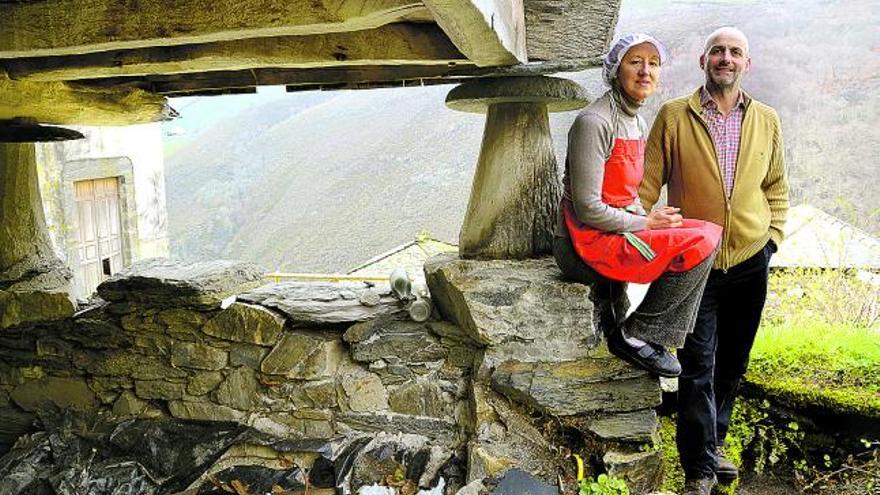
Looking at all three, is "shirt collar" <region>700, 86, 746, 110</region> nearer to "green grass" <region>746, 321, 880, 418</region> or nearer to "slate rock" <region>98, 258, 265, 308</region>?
"green grass" <region>746, 321, 880, 418</region>

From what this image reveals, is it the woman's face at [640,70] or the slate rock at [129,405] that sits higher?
the woman's face at [640,70]

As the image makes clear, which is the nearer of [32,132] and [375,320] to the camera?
[375,320]

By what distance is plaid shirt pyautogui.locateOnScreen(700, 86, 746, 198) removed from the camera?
8.02 feet

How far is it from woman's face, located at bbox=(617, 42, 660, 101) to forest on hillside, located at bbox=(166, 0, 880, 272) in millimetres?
6199

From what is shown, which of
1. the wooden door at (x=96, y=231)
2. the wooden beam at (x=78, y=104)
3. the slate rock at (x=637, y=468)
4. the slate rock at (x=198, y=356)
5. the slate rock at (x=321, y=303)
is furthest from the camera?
the wooden door at (x=96, y=231)

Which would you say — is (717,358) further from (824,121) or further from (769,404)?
(824,121)

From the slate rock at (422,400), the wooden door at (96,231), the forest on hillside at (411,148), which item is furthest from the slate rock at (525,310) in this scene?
the forest on hillside at (411,148)

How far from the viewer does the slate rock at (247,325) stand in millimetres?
3172

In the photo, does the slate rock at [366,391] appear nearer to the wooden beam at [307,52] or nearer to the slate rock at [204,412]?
the slate rock at [204,412]

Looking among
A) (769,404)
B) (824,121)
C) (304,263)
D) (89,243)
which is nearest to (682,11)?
(824,121)

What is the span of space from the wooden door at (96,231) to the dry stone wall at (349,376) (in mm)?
3820

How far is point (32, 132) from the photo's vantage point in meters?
3.39

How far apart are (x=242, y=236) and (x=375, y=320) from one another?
39.5ft

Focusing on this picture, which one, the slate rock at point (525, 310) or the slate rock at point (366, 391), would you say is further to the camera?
the slate rock at point (366, 391)
